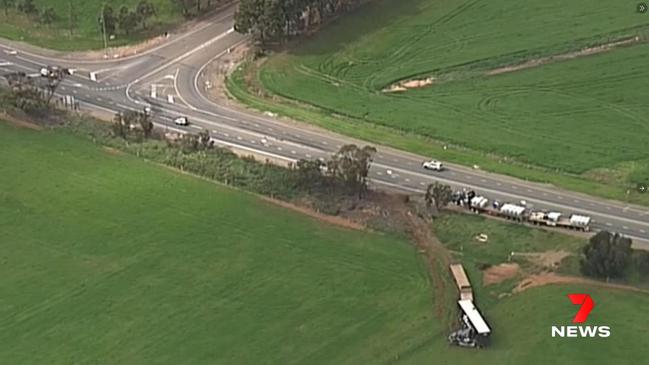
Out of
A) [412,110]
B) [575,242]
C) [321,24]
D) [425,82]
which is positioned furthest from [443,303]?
[321,24]

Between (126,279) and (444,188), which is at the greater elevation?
(444,188)

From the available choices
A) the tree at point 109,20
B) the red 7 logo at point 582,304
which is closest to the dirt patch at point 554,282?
the red 7 logo at point 582,304

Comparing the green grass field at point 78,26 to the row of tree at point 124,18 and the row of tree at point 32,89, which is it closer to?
the row of tree at point 124,18

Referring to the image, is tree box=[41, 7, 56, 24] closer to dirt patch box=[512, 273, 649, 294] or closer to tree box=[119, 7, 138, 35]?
tree box=[119, 7, 138, 35]

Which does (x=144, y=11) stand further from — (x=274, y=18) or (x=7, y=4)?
(x=7, y=4)

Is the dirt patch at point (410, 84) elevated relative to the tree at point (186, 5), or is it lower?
lower

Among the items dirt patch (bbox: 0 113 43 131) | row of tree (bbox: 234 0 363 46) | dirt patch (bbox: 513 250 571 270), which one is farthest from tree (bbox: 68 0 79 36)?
dirt patch (bbox: 513 250 571 270)

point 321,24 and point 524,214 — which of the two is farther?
point 321,24

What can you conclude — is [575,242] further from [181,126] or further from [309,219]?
[181,126]
